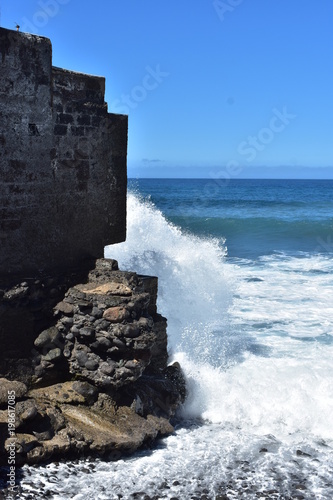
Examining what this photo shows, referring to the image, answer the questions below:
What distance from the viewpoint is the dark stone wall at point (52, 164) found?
5402mm

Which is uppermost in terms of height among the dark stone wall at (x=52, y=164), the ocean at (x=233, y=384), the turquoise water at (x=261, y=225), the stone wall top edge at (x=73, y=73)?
the stone wall top edge at (x=73, y=73)

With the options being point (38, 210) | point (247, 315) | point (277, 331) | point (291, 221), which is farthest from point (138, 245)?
point (291, 221)

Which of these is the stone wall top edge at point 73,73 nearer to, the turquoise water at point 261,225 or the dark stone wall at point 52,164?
the dark stone wall at point 52,164

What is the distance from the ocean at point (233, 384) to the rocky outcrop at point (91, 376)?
24 centimetres

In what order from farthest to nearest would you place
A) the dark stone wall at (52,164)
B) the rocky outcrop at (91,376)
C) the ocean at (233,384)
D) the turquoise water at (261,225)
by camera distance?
1. the turquoise water at (261,225)
2. the dark stone wall at (52,164)
3. the rocky outcrop at (91,376)
4. the ocean at (233,384)

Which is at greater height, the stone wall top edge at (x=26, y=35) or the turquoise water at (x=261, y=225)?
the stone wall top edge at (x=26, y=35)

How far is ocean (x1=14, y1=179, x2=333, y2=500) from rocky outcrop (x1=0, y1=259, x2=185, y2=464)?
237 mm

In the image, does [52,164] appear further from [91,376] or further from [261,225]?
[261,225]

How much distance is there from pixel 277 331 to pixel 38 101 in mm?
5862

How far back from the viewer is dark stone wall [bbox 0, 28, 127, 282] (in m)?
5.40

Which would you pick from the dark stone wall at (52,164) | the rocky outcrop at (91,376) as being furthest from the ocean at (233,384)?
the dark stone wall at (52,164)

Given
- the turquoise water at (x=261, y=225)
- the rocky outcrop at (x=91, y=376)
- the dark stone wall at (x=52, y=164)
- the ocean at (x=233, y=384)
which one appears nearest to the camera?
the ocean at (x=233, y=384)

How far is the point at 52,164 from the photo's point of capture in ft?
19.1

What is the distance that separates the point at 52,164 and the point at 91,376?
6.94 ft
